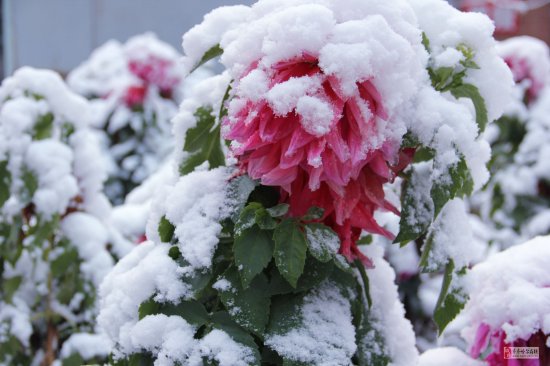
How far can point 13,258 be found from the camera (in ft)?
4.68

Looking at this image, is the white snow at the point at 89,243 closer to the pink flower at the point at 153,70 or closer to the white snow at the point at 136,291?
the white snow at the point at 136,291

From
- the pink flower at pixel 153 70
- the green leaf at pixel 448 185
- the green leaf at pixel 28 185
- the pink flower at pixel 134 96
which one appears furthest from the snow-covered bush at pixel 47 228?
the pink flower at pixel 153 70

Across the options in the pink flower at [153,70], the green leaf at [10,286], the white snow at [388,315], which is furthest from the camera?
the pink flower at [153,70]

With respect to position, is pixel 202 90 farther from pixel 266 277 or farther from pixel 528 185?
pixel 528 185

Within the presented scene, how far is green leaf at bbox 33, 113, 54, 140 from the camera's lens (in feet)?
4.73

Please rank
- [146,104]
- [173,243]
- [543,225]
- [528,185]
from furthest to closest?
[146,104], [528,185], [543,225], [173,243]

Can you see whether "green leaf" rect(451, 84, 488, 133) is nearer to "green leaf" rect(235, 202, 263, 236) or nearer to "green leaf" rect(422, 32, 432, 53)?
"green leaf" rect(422, 32, 432, 53)

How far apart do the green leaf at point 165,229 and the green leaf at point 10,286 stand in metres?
0.73

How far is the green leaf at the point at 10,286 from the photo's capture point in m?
1.44

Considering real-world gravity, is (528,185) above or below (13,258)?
above

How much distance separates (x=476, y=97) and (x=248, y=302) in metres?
0.38

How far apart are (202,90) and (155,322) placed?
1.12 feet

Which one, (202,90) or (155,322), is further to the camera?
(202,90)

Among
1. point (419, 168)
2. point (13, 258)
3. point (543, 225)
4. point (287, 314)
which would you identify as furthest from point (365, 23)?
point (543, 225)
